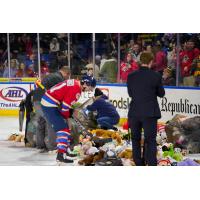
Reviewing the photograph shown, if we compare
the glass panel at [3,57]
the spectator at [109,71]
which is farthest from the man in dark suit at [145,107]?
the glass panel at [3,57]

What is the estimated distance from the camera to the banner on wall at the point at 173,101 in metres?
5.57

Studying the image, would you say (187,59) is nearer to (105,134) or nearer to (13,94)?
(105,134)

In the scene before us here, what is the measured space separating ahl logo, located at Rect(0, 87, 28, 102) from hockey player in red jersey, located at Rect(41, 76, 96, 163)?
257mm

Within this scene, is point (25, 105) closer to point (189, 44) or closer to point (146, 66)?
point (146, 66)

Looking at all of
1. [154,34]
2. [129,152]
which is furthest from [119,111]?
[154,34]

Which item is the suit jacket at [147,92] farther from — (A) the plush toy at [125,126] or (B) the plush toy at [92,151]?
(B) the plush toy at [92,151]

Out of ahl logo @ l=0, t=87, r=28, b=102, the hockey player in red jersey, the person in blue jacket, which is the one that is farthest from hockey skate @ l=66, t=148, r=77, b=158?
ahl logo @ l=0, t=87, r=28, b=102

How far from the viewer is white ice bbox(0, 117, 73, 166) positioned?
552 cm

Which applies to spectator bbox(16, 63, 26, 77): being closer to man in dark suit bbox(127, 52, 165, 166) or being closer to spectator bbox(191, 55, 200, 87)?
man in dark suit bbox(127, 52, 165, 166)

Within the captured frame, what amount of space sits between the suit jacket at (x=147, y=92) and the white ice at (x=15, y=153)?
1.03 m

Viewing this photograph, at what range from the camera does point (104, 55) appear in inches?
228

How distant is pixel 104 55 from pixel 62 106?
0.71 metres

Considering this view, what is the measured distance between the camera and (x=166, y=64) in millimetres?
5602

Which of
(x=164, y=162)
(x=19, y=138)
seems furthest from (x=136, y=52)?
(x=19, y=138)
